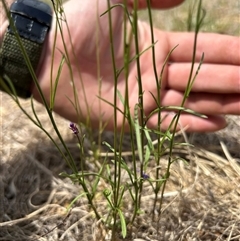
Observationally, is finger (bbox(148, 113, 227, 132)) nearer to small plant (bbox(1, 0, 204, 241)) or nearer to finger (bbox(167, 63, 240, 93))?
finger (bbox(167, 63, 240, 93))

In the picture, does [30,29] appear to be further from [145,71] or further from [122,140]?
[122,140]

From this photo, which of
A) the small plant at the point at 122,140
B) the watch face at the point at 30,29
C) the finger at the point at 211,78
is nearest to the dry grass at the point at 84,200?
the small plant at the point at 122,140

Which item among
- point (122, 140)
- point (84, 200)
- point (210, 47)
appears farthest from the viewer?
point (210, 47)

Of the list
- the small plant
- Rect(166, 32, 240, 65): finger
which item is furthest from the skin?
the small plant

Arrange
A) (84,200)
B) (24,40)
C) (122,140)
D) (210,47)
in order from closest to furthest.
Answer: (122,140)
(84,200)
(24,40)
(210,47)

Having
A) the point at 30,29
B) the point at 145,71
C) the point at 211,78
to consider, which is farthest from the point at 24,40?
the point at 211,78

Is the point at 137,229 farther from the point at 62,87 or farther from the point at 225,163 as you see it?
the point at 62,87

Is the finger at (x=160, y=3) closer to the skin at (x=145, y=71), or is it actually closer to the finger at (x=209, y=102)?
the skin at (x=145, y=71)
